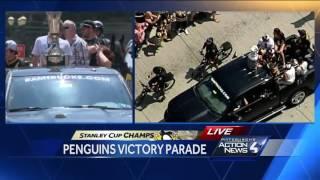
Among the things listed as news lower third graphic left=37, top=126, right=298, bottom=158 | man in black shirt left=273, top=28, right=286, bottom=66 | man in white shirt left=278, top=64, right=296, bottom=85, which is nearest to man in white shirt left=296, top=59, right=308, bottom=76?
man in white shirt left=278, top=64, right=296, bottom=85

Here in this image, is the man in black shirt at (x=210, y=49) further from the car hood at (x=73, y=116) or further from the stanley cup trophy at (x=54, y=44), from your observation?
the stanley cup trophy at (x=54, y=44)

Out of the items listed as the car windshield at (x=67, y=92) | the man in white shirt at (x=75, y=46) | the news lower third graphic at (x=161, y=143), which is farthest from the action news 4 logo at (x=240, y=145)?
the man in white shirt at (x=75, y=46)

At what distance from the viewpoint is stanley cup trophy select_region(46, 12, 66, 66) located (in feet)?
17.9

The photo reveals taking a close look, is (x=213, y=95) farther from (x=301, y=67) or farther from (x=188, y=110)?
(x=301, y=67)

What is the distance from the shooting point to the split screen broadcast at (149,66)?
17.9 ft

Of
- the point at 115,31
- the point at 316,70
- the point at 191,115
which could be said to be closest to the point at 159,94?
the point at 191,115

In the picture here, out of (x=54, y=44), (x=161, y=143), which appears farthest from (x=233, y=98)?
(x=54, y=44)

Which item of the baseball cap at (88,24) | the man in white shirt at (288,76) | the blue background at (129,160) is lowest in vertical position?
the blue background at (129,160)

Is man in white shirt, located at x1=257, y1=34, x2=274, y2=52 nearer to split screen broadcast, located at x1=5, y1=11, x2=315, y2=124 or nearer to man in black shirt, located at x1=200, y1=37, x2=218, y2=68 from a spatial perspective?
split screen broadcast, located at x1=5, y1=11, x2=315, y2=124

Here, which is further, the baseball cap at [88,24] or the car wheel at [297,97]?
the car wheel at [297,97]

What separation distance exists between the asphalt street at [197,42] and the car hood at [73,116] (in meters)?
0.18

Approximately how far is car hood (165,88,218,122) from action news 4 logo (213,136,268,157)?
10.7 inches

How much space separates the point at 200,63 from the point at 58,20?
1449mm

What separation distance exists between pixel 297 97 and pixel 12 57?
2.84 meters
